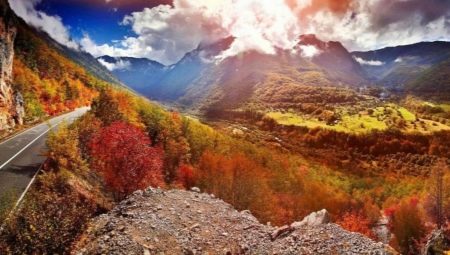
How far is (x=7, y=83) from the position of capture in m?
53.1

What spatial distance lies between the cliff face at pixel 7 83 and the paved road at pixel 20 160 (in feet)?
11.9

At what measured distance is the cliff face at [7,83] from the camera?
48.3 metres

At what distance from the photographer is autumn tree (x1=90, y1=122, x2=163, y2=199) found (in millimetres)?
37281

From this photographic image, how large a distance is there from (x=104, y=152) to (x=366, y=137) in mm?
176857

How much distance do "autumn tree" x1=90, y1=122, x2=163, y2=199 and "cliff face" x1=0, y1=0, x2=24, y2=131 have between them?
45.2 feet

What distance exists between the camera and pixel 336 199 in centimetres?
9644

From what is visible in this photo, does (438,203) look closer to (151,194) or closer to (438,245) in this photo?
(438,245)

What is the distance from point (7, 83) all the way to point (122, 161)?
2532cm

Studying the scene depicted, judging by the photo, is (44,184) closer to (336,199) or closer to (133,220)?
(133,220)

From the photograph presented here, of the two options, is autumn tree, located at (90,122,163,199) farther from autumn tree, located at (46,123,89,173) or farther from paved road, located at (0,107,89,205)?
paved road, located at (0,107,89,205)

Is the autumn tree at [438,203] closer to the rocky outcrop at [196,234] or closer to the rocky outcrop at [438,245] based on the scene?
the rocky outcrop at [438,245]

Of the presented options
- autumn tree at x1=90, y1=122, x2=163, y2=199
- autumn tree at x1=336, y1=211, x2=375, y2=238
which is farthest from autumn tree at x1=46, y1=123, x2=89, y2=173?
autumn tree at x1=336, y1=211, x2=375, y2=238

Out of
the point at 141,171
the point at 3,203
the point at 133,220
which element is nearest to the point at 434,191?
the point at 141,171

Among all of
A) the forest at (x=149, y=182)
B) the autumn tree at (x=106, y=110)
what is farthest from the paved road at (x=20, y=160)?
the autumn tree at (x=106, y=110)
